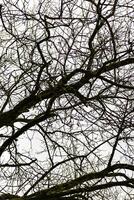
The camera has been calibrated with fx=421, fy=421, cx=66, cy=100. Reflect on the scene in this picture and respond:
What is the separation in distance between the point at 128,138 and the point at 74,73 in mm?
1241

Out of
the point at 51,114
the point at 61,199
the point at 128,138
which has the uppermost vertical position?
the point at 51,114

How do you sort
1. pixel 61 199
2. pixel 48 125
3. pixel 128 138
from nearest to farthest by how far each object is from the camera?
pixel 61 199, pixel 128 138, pixel 48 125

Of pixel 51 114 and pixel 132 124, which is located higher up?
pixel 51 114

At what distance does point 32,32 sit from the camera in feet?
21.9

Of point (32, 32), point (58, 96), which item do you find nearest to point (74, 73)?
point (58, 96)

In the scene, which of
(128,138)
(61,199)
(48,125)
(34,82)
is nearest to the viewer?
(61,199)

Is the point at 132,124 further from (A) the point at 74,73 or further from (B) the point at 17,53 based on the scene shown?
(B) the point at 17,53

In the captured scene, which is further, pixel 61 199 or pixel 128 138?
pixel 128 138

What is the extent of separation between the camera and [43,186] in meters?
6.18

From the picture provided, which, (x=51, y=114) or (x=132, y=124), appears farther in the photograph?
(x=51, y=114)

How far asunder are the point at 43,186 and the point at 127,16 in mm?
2780

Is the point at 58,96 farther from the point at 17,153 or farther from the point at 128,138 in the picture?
the point at 17,153

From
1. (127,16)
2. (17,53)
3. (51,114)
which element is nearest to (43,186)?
(51,114)

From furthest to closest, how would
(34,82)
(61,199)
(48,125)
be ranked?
1. (48,125)
2. (34,82)
3. (61,199)
